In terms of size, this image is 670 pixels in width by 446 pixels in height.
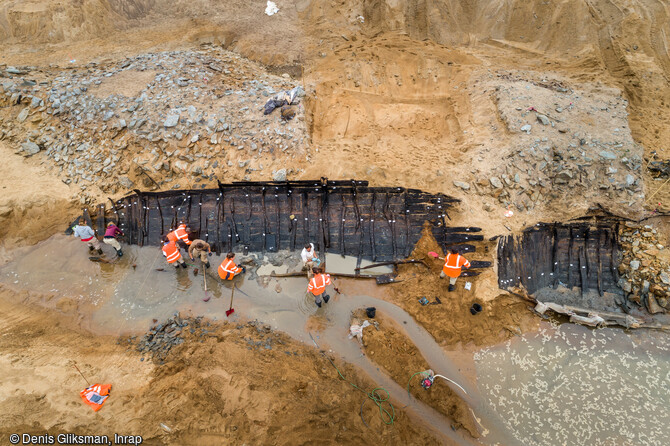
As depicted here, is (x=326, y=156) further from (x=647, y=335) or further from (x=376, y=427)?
(x=647, y=335)

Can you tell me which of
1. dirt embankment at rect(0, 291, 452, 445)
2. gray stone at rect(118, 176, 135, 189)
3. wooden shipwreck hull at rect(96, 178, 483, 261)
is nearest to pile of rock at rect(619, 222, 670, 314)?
wooden shipwreck hull at rect(96, 178, 483, 261)

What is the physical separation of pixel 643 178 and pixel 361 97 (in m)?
9.96

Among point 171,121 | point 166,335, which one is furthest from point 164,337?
point 171,121

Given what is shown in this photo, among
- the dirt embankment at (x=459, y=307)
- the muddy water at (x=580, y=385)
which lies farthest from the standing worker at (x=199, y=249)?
the muddy water at (x=580, y=385)

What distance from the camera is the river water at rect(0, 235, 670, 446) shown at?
264 inches

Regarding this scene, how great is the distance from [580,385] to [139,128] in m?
14.3

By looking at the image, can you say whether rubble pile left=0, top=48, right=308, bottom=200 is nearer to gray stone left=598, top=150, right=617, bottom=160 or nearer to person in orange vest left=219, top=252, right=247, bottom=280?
person in orange vest left=219, top=252, right=247, bottom=280

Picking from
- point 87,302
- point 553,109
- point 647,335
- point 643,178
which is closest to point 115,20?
point 87,302

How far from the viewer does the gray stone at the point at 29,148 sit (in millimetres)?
10250

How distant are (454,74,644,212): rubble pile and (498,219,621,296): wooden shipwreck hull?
2.97ft

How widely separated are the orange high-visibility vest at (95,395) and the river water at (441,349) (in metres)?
1.61

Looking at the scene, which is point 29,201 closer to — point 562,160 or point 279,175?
point 279,175

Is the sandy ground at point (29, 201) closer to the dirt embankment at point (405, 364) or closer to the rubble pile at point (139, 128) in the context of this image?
the rubble pile at point (139, 128)

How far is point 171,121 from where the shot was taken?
1038 centimetres
